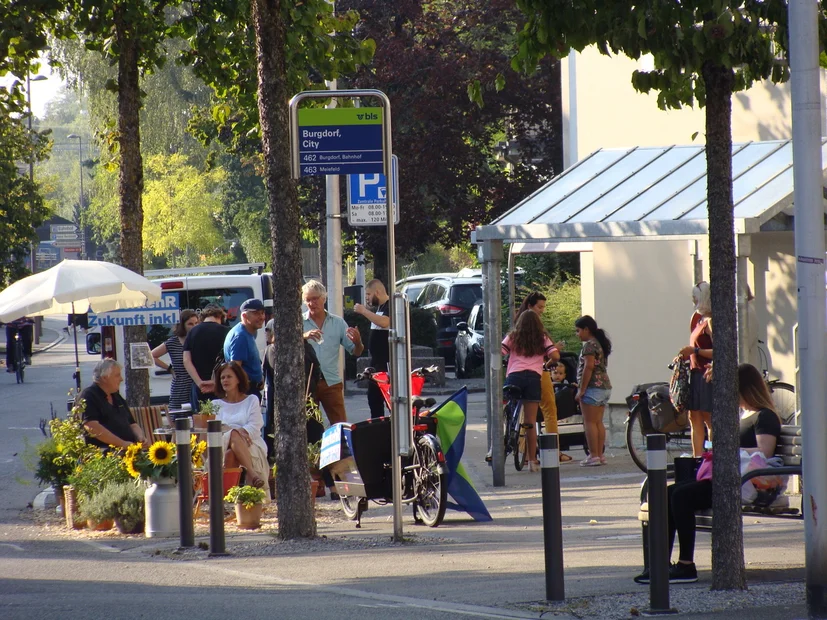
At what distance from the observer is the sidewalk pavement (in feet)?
21.4

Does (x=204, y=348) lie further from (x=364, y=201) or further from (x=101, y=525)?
(x=101, y=525)

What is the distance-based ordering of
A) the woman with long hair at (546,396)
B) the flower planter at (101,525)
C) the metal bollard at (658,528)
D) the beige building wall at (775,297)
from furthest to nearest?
1. the beige building wall at (775,297)
2. the woman with long hair at (546,396)
3. the flower planter at (101,525)
4. the metal bollard at (658,528)

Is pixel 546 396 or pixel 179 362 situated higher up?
pixel 179 362

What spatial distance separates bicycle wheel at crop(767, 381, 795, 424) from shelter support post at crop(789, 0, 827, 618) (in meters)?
5.75

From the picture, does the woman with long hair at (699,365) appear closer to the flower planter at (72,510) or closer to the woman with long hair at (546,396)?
the woman with long hair at (546,396)

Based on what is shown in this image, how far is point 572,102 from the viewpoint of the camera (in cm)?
1756

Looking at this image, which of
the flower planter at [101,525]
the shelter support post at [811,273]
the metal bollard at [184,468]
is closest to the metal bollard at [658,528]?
the shelter support post at [811,273]

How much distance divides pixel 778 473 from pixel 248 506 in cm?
453

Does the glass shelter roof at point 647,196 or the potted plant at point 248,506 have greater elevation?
the glass shelter roof at point 647,196

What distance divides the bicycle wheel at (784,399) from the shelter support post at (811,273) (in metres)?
5.75

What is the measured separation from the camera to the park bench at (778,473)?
272 inches

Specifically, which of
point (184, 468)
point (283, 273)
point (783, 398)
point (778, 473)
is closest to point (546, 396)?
point (783, 398)

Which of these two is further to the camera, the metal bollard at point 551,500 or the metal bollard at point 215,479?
the metal bollard at point 215,479

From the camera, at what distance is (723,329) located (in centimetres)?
645
